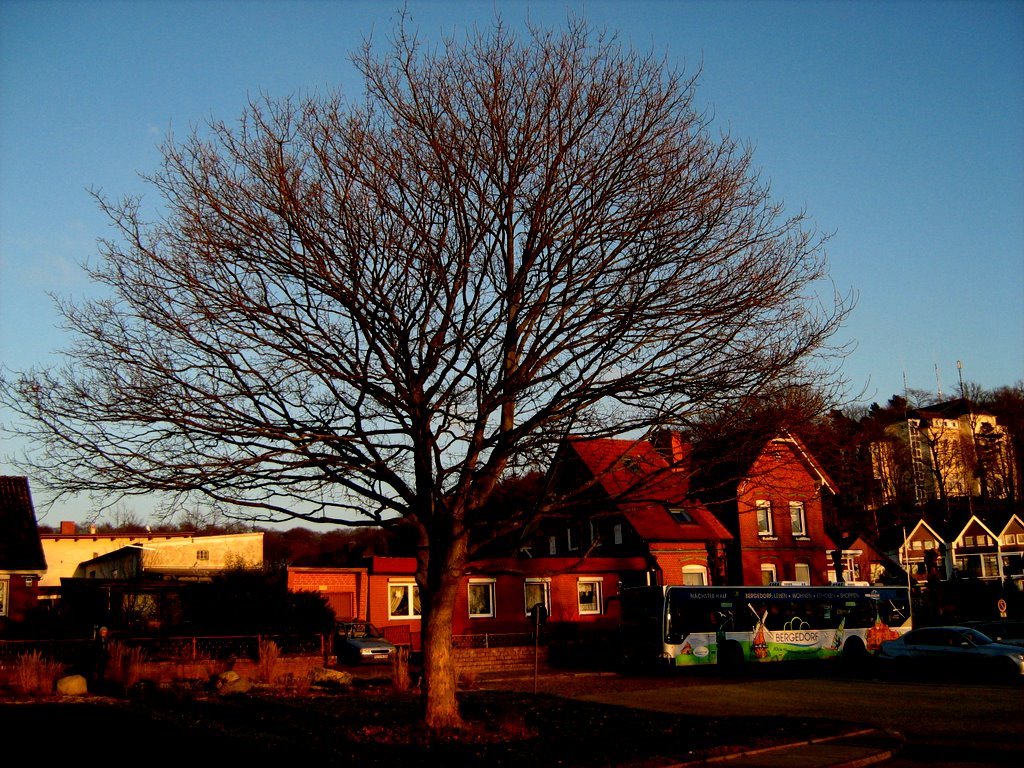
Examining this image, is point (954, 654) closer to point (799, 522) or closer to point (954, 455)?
point (799, 522)

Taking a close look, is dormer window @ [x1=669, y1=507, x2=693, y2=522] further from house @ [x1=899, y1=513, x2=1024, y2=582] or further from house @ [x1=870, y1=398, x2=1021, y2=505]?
house @ [x1=899, y1=513, x2=1024, y2=582]

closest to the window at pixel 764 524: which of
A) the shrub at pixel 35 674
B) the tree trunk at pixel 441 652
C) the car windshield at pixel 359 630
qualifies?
the car windshield at pixel 359 630

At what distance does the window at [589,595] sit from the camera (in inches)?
1441

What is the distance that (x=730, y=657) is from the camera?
1078 inches

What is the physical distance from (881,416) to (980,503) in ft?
42.9

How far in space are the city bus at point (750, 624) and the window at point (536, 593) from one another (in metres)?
7.18

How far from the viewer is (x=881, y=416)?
75375 mm

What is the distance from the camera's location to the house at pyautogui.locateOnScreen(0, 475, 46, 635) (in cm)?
2964

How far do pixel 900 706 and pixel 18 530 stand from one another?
95.6 ft

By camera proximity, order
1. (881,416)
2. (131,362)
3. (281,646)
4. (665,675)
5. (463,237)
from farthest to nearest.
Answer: (881,416) → (665,675) → (281,646) → (463,237) → (131,362)

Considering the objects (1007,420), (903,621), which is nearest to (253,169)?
(903,621)

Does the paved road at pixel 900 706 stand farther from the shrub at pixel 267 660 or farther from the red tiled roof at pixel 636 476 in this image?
the shrub at pixel 267 660

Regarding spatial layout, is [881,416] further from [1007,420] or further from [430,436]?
[430,436]

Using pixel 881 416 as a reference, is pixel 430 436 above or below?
below
